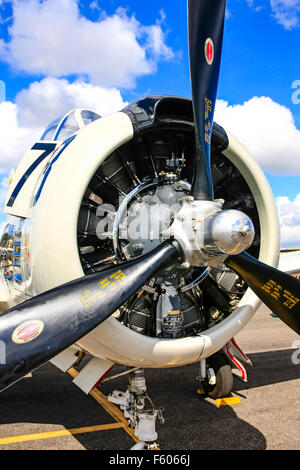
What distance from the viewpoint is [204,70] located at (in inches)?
120

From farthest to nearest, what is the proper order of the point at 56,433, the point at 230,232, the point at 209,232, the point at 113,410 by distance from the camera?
the point at 113,410 < the point at 56,433 < the point at 209,232 < the point at 230,232

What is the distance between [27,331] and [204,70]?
226cm

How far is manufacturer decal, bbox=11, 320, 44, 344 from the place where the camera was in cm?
207

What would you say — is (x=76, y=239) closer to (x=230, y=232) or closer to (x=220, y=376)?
(x=230, y=232)

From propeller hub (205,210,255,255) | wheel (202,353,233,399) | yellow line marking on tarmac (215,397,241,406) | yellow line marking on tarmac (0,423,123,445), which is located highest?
→ propeller hub (205,210,255,255)

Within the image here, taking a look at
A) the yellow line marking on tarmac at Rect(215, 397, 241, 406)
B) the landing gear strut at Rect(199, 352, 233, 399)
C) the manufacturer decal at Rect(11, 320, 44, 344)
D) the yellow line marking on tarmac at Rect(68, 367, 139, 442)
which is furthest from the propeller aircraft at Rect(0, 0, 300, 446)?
the yellow line marking on tarmac at Rect(215, 397, 241, 406)

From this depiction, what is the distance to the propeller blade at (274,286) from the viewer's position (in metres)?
2.99

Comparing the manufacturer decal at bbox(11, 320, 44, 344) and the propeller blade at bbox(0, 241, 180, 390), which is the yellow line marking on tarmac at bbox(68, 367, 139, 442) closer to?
the propeller blade at bbox(0, 241, 180, 390)

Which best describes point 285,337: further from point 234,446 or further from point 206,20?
point 206,20

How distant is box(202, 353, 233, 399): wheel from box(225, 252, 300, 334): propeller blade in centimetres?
182

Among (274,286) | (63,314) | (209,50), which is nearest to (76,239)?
(63,314)

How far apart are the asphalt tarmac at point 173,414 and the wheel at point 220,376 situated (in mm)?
160

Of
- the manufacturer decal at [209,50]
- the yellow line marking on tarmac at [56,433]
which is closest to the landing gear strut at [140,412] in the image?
the yellow line marking on tarmac at [56,433]

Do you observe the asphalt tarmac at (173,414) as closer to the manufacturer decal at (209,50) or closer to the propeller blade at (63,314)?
the propeller blade at (63,314)
